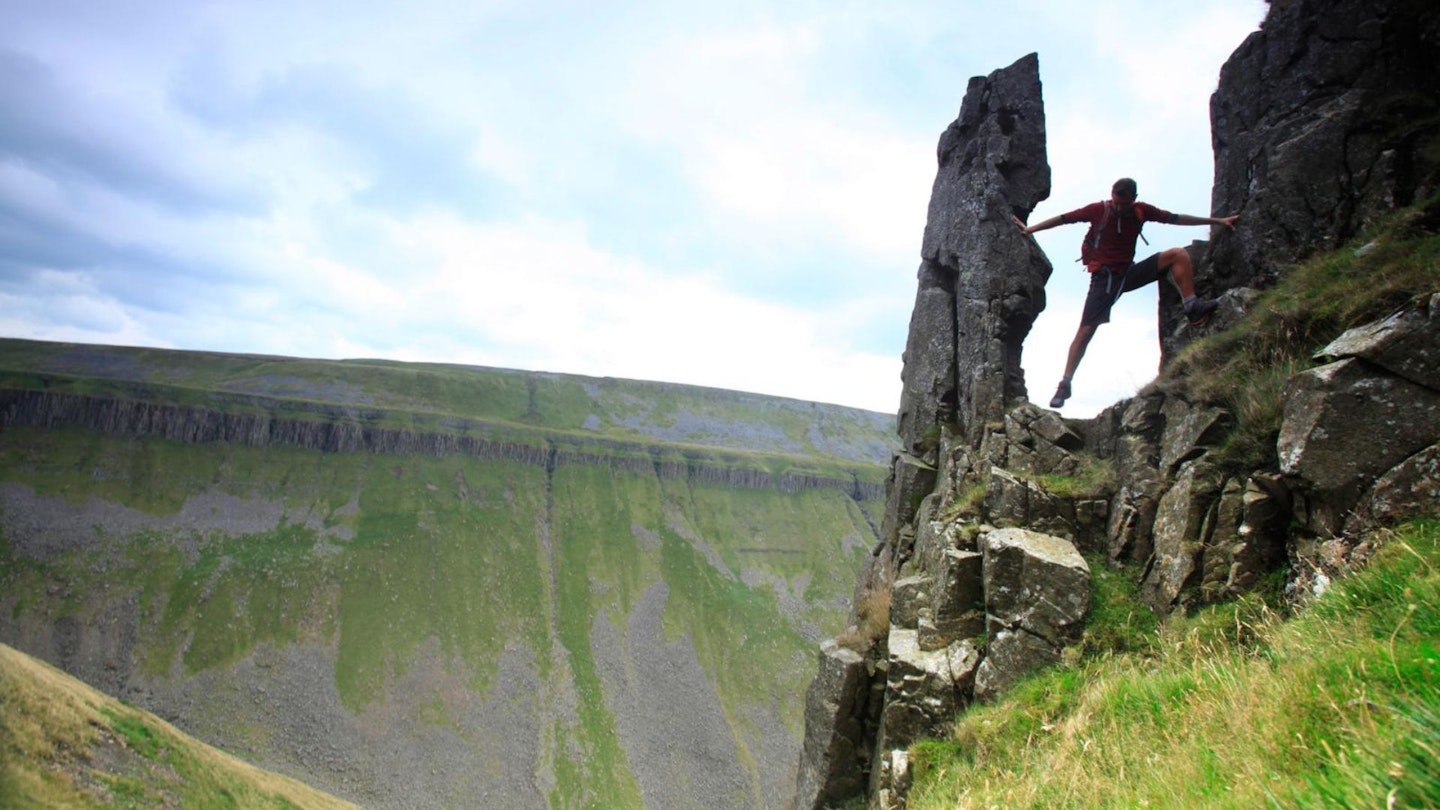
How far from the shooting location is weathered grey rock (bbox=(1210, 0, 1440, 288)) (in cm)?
1281

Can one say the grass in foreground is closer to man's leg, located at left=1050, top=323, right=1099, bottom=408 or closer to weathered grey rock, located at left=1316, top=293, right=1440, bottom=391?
weathered grey rock, located at left=1316, top=293, right=1440, bottom=391

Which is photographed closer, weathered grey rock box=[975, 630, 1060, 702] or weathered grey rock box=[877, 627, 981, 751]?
weathered grey rock box=[975, 630, 1060, 702]

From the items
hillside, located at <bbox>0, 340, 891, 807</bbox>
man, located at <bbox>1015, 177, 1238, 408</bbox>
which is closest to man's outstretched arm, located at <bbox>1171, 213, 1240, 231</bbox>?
man, located at <bbox>1015, 177, 1238, 408</bbox>

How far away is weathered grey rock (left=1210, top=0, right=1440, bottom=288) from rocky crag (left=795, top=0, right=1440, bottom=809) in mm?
39

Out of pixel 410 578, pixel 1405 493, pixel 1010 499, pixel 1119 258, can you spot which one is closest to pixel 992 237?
pixel 1119 258

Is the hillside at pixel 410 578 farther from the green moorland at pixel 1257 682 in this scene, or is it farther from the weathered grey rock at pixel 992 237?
the green moorland at pixel 1257 682

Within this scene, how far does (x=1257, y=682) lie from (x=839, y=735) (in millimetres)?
10582

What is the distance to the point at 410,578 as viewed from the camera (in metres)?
106

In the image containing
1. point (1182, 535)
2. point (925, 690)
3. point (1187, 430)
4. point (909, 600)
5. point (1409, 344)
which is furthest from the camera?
point (909, 600)

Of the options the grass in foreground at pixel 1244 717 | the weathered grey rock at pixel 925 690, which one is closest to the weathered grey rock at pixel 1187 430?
the grass in foreground at pixel 1244 717

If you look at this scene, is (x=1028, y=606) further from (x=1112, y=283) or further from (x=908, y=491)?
(x=908, y=491)

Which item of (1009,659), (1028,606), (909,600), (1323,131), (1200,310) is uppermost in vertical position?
(1323,131)

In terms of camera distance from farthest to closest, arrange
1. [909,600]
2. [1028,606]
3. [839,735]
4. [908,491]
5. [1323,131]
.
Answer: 1. [908,491]
2. [839,735]
3. [909,600]
4. [1323,131]
5. [1028,606]

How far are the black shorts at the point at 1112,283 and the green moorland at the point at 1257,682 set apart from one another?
2.41 m
